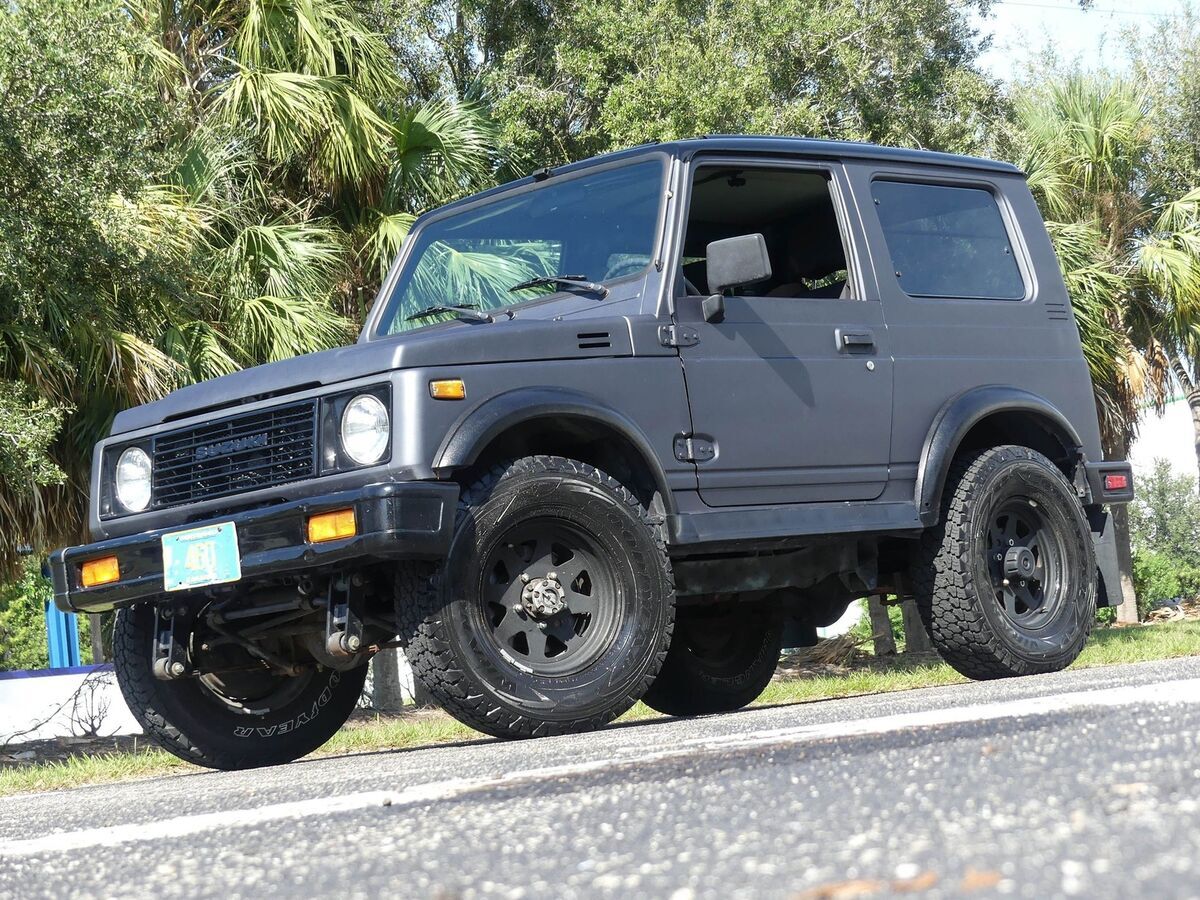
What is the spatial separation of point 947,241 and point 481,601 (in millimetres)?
2892

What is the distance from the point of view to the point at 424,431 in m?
4.64

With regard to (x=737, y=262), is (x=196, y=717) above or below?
below

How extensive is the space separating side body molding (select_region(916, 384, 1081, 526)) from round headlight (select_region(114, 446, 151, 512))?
285cm

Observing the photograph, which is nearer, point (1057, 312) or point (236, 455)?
point (236, 455)

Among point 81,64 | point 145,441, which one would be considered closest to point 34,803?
point 145,441

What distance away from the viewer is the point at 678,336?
5.30m

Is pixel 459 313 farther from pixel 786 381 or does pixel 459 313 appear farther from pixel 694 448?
pixel 786 381

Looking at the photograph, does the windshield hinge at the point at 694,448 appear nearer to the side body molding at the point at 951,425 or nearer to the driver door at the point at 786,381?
the driver door at the point at 786,381

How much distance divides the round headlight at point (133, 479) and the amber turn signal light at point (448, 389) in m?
1.29

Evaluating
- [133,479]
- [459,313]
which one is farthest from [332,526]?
[459,313]

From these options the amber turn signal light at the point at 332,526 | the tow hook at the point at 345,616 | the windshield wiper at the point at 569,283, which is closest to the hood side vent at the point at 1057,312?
the windshield wiper at the point at 569,283

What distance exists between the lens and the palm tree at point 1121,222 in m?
15.1

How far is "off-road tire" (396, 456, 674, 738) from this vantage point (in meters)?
4.61

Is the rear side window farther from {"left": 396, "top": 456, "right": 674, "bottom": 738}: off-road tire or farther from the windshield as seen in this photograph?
{"left": 396, "top": 456, "right": 674, "bottom": 738}: off-road tire
